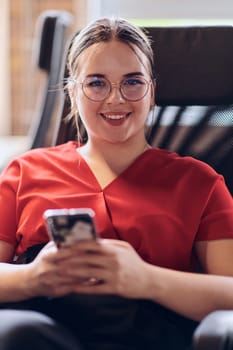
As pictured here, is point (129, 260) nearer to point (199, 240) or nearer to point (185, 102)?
point (199, 240)

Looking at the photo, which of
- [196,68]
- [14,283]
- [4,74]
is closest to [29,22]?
[4,74]

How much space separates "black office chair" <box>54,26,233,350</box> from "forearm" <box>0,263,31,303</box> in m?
0.55

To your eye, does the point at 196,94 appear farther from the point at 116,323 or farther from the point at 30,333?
the point at 30,333

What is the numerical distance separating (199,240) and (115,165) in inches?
9.8

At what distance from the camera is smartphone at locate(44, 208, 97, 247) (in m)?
1.04

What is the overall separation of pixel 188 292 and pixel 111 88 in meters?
0.44

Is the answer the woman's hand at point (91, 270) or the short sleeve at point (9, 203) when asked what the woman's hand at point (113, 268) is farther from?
the short sleeve at point (9, 203)

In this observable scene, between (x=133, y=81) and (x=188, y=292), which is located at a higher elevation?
(x=133, y=81)

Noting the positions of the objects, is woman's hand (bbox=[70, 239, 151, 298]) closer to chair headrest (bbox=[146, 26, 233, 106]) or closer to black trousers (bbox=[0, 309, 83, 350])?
black trousers (bbox=[0, 309, 83, 350])

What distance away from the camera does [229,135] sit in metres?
1.62

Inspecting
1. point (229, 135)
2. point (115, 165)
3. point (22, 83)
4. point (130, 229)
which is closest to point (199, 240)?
point (130, 229)

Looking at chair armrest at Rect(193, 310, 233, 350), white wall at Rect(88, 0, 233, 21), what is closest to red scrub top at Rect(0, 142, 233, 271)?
chair armrest at Rect(193, 310, 233, 350)

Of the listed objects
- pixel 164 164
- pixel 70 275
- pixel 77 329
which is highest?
pixel 164 164

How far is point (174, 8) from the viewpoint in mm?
2447
